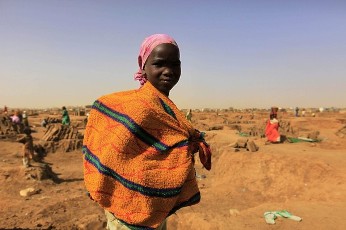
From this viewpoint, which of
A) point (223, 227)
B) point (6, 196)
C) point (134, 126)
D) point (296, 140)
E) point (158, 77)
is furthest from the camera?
point (296, 140)

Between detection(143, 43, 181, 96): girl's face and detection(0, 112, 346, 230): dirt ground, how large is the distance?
12.2ft

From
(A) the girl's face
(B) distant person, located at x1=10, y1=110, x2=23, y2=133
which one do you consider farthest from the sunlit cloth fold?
(B) distant person, located at x1=10, y1=110, x2=23, y2=133

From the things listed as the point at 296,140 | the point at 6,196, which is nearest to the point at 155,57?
the point at 6,196

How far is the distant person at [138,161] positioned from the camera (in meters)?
1.26

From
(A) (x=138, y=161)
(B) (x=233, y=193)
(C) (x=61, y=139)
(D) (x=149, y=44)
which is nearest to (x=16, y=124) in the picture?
(C) (x=61, y=139)

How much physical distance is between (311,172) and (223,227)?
4.73m

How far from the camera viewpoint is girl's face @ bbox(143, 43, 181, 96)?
4.96 ft

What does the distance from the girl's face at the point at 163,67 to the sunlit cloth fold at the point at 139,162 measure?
0.16m

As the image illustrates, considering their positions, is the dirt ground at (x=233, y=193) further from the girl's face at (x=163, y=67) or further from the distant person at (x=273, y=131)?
the girl's face at (x=163, y=67)

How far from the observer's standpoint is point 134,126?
4.12 ft

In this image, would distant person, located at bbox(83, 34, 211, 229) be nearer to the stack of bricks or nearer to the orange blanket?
the orange blanket

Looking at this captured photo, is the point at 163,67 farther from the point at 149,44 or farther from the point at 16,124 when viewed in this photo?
the point at 16,124

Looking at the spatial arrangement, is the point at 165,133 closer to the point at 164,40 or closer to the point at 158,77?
the point at 158,77

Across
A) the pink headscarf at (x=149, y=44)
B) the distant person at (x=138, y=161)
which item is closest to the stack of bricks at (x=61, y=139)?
the pink headscarf at (x=149, y=44)
